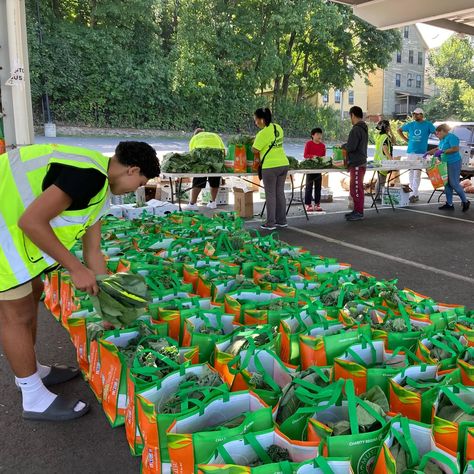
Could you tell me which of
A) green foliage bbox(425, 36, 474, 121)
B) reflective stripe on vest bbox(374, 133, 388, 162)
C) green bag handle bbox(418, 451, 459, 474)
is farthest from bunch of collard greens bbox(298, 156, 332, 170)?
green foliage bbox(425, 36, 474, 121)

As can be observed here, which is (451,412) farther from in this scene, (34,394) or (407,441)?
(34,394)

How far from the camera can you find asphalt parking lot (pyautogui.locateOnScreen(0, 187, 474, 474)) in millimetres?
2336

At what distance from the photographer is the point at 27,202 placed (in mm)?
2244

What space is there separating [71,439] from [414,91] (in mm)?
60023

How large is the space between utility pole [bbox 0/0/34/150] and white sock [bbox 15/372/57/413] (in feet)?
11.3

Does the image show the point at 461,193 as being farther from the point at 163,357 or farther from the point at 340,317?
the point at 163,357

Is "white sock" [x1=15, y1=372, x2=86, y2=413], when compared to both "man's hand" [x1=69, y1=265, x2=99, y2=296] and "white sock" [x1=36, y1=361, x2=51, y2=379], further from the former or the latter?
"man's hand" [x1=69, y1=265, x2=99, y2=296]

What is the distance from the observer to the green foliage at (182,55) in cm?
2592

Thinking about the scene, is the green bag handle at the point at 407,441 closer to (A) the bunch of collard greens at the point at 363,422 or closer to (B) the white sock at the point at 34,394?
(A) the bunch of collard greens at the point at 363,422

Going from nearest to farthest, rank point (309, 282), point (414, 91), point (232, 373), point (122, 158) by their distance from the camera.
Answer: point (232, 373) → point (122, 158) → point (309, 282) → point (414, 91)

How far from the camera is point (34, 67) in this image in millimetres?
24562

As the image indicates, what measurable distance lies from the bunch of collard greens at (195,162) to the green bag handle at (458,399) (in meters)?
6.15

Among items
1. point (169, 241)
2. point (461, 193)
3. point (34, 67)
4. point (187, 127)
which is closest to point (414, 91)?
point (187, 127)

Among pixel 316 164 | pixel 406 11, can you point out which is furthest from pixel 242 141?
pixel 406 11
